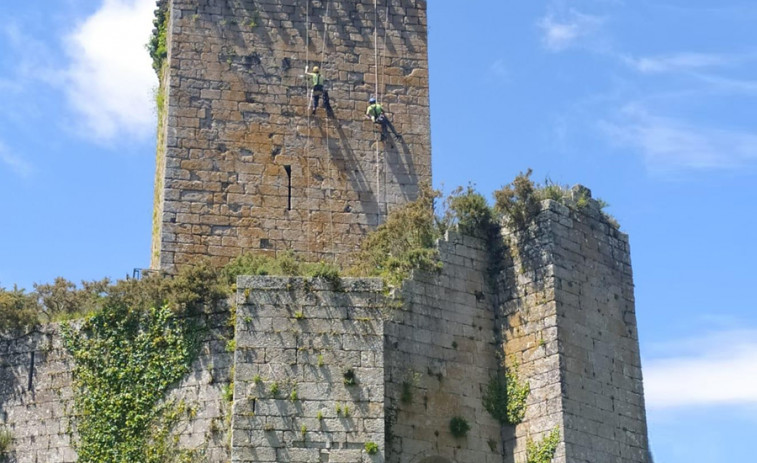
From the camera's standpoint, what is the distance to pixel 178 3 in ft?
71.9

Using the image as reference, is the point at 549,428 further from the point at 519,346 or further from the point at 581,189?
the point at 581,189

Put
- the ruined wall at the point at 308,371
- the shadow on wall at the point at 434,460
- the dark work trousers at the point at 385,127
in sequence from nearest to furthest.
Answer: the ruined wall at the point at 308,371 < the shadow on wall at the point at 434,460 < the dark work trousers at the point at 385,127

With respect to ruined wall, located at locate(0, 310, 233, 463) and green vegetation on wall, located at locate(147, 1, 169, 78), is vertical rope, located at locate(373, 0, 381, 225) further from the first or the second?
ruined wall, located at locate(0, 310, 233, 463)

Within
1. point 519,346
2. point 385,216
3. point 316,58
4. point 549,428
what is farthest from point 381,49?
point 549,428

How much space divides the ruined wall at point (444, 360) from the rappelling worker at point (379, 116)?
3.39 metres

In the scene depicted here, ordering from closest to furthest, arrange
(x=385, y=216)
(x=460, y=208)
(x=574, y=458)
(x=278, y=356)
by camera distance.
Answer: (x=278, y=356) → (x=574, y=458) → (x=460, y=208) → (x=385, y=216)

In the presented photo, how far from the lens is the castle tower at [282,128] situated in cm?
2089

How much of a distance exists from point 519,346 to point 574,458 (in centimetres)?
186

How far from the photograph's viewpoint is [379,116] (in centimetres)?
2200

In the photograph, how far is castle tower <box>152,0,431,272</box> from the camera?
68.5 ft

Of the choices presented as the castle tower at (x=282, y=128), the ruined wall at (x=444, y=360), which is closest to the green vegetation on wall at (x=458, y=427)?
the ruined wall at (x=444, y=360)

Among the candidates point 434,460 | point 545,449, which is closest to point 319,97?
point 434,460

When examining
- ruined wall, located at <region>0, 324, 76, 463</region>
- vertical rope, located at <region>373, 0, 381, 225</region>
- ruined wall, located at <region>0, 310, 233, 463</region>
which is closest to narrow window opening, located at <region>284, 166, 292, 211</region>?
vertical rope, located at <region>373, 0, 381, 225</region>

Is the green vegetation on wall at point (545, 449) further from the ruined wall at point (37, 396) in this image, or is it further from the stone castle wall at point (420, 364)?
the ruined wall at point (37, 396)
